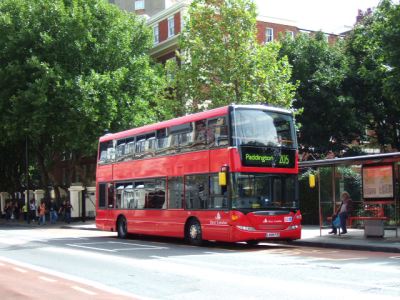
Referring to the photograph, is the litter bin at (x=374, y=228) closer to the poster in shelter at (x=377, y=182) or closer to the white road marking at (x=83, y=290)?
Answer: the poster in shelter at (x=377, y=182)

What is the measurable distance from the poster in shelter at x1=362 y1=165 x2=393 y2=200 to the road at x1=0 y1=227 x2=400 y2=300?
310 cm

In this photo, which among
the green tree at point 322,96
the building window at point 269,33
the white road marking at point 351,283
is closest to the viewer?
the white road marking at point 351,283

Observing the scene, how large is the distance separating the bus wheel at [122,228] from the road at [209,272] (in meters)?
4.58

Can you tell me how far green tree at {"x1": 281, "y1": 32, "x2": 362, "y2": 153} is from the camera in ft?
125

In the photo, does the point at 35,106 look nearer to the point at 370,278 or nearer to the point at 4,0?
the point at 4,0

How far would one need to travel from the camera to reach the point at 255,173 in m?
17.1

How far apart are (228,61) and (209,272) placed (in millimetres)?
16536

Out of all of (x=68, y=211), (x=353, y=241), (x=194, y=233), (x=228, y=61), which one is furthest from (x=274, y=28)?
(x=194, y=233)

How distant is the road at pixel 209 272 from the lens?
9.22 metres

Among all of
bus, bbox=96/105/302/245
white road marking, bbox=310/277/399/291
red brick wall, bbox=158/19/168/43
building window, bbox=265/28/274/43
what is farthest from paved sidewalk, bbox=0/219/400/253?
red brick wall, bbox=158/19/168/43

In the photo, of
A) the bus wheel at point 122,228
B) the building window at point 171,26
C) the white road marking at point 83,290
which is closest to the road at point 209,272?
the white road marking at point 83,290

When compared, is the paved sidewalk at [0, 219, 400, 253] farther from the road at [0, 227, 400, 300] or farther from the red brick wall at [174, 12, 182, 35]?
the red brick wall at [174, 12, 182, 35]

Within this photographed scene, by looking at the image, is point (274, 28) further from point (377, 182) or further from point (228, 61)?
point (377, 182)

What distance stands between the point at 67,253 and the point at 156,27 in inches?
1482
